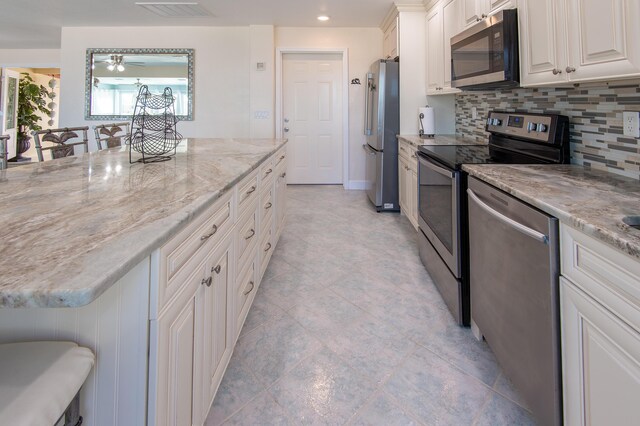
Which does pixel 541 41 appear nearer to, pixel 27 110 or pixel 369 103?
pixel 369 103

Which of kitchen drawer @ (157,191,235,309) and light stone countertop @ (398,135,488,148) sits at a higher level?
light stone countertop @ (398,135,488,148)

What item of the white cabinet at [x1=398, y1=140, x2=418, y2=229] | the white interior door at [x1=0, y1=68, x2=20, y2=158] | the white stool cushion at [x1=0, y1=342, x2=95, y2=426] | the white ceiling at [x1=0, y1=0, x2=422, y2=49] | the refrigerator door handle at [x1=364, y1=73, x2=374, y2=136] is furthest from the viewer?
the white interior door at [x1=0, y1=68, x2=20, y2=158]

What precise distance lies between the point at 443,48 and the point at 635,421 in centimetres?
328

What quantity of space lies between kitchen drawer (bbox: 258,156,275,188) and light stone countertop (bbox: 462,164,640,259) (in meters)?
1.17

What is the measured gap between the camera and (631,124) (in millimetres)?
1516

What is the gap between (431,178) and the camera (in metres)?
2.30

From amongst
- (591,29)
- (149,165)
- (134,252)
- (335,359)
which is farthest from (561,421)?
(149,165)

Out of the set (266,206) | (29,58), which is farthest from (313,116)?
(29,58)

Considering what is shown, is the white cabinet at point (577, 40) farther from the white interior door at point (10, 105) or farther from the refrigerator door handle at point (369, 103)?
the white interior door at point (10, 105)

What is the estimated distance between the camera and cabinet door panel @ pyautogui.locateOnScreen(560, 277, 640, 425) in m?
0.80

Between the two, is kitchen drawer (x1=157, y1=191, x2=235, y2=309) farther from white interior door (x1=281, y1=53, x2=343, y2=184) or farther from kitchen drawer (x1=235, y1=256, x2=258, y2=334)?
white interior door (x1=281, y1=53, x2=343, y2=184)

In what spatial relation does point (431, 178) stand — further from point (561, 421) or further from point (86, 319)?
point (86, 319)

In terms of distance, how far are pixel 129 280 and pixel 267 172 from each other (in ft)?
5.70

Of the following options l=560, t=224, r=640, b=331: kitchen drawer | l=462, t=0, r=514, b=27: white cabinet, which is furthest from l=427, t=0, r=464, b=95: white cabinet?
l=560, t=224, r=640, b=331: kitchen drawer
